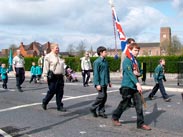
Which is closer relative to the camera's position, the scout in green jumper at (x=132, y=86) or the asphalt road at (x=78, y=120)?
the asphalt road at (x=78, y=120)

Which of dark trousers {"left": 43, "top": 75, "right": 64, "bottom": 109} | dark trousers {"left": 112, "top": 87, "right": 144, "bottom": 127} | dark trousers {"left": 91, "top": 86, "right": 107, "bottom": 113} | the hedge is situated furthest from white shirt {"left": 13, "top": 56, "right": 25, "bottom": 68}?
the hedge

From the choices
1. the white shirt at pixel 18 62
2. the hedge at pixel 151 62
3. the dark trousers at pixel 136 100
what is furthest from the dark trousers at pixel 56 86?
the hedge at pixel 151 62

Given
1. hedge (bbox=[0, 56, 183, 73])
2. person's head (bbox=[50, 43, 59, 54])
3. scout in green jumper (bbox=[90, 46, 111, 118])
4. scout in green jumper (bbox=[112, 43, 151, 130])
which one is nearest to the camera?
scout in green jumper (bbox=[112, 43, 151, 130])

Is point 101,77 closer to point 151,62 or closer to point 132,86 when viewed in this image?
point 132,86

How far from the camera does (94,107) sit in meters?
9.02

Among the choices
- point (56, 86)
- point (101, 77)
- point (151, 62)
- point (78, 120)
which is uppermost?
point (151, 62)

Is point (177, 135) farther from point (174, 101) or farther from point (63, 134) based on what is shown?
point (174, 101)

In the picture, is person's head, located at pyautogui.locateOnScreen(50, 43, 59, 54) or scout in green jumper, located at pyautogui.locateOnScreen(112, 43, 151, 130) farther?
person's head, located at pyautogui.locateOnScreen(50, 43, 59, 54)

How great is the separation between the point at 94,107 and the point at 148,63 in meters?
24.2

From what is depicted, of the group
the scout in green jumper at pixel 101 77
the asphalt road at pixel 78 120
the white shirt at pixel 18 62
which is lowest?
the asphalt road at pixel 78 120

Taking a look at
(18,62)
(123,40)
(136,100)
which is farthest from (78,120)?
(18,62)

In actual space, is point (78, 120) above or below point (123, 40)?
below

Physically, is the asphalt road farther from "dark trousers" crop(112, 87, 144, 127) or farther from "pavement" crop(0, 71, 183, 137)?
"dark trousers" crop(112, 87, 144, 127)

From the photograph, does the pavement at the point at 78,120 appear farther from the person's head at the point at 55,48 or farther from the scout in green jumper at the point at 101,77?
the person's head at the point at 55,48
